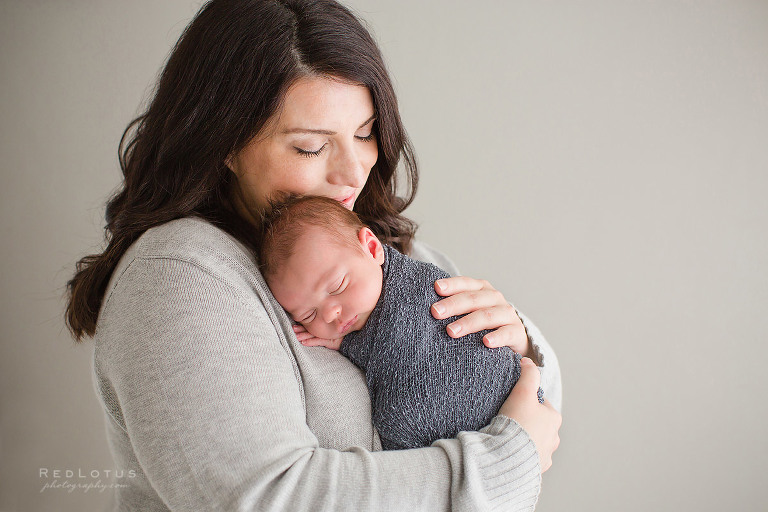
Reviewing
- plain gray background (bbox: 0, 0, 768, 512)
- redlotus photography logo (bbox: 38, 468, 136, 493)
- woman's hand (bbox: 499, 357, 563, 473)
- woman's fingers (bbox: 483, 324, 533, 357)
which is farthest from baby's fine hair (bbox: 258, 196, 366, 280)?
redlotus photography logo (bbox: 38, 468, 136, 493)

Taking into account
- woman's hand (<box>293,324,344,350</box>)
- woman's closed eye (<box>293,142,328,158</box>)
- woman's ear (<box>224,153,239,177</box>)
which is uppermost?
woman's closed eye (<box>293,142,328,158</box>)

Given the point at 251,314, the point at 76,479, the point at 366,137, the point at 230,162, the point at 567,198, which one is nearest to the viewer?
the point at 251,314

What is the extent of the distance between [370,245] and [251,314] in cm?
40

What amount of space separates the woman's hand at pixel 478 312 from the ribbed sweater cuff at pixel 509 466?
216 millimetres

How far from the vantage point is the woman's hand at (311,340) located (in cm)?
131

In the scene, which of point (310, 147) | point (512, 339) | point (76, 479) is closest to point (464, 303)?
point (512, 339)

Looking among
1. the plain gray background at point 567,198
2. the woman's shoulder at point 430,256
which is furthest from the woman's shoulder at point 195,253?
the plain gray background at point 567,198

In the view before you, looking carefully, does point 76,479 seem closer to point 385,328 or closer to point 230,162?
point 230,162

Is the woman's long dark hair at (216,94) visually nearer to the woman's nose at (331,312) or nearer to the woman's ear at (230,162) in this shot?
the woman's ear at (230,162)

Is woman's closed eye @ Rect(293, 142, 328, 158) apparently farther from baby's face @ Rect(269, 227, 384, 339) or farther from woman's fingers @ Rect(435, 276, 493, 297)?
woman's fingers @ Rect(435, 276, 493, 297)

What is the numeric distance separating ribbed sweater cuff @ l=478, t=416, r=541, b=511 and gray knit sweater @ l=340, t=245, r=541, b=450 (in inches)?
3.3

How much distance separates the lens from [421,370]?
1265 millimetres

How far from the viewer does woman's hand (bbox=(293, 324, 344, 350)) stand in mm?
1307

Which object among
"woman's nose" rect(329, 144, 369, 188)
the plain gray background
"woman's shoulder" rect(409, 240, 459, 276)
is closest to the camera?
"woman's nose" rect(329, 144, 369, 188)
